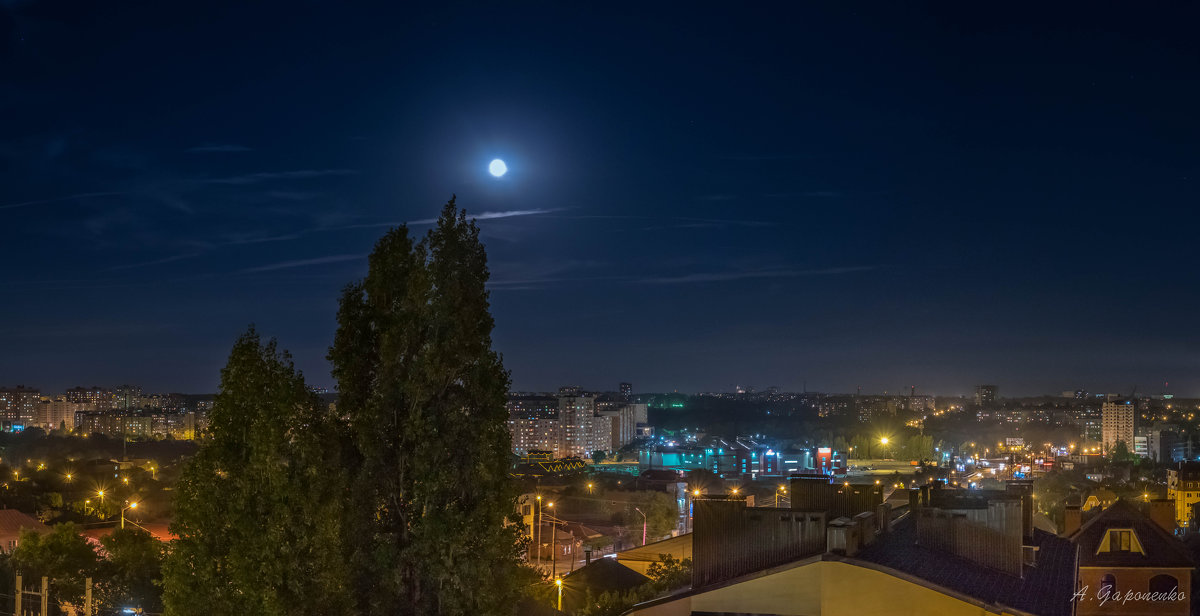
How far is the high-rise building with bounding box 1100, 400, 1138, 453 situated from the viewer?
157750mm

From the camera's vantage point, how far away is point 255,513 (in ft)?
30.1

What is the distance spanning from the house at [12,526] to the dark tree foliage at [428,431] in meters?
25.3

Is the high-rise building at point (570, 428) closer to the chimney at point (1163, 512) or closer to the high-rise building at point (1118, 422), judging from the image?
the high-rise building at point (1118, 422)

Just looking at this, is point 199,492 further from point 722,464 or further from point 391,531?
point 722,464

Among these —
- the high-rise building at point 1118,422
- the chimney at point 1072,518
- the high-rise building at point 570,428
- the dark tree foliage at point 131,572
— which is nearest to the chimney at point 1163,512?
the chimney at point 1072,518

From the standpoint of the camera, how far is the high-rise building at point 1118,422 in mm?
157750

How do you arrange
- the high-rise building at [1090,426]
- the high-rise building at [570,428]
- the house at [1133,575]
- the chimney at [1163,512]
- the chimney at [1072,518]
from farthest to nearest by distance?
the high-rise building at [1090,426], the high-rise building at [570,428], the chimney at [1163,512], the chimney at [1072,518], the house at [1133,575]

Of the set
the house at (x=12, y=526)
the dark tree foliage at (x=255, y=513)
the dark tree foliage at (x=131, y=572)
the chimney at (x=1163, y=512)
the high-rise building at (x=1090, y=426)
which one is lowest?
the high-rise building at (x=1090, y=426)

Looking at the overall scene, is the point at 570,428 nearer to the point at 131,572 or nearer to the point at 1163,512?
the point at 1163,512

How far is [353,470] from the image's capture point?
10.0 meters

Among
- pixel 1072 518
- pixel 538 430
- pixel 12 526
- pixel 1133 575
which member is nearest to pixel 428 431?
pixel 1133 575

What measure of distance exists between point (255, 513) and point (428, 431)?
1.79 metres

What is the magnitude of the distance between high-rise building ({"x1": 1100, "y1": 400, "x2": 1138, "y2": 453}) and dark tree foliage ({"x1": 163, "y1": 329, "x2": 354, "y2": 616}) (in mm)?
168062

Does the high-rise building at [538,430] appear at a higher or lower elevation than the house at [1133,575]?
lower
